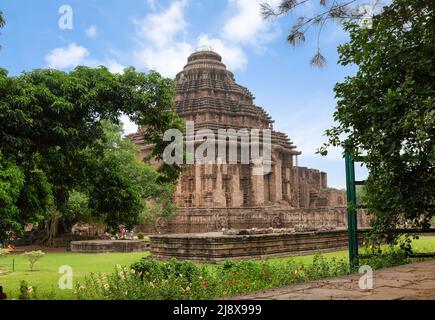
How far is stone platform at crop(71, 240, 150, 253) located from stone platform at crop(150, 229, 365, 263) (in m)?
4.43

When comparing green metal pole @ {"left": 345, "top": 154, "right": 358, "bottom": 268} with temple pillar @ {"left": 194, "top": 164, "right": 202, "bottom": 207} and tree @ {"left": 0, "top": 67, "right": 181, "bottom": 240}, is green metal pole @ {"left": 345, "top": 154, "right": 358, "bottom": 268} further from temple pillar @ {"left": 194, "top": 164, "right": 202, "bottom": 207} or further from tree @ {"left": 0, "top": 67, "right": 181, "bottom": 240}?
temple pillar @ {"left": 194, "top": 164, "right": 202, "bottom": 207}

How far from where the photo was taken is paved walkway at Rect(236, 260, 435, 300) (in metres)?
4.29

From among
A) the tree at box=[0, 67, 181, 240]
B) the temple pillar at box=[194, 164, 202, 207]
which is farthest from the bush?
the temple pillar at box=[194, 164, 202, 207]

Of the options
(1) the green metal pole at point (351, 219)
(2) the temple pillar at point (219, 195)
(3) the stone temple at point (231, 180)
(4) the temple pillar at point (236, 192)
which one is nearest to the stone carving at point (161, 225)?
(3) the stone temple at point (231, 180)

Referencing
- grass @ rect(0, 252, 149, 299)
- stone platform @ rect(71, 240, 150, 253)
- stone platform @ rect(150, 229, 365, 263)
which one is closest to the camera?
grass @ rect(0, 252, 149, 299)

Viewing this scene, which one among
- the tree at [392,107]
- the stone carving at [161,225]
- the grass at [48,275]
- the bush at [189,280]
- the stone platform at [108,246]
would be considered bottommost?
the grass at [48,275]

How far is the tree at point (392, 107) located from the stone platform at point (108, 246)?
15024mm

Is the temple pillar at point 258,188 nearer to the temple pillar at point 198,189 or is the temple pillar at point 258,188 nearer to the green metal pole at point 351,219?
the temple pillar at point 198,189

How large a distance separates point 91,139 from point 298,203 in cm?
3528

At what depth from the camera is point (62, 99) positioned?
7.30 m

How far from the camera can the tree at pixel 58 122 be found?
695 centimetres

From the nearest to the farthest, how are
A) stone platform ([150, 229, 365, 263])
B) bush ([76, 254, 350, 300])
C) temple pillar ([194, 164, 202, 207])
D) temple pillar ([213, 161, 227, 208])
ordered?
bush ([76, 254, 350, 300])
stone platform ([150, 229, 365, 263])
temple pillar ([213, 161, 227, 208])
temple pillar ([194, 164, 202, 207])

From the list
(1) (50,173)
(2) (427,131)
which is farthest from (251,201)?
(2) (427,131)
